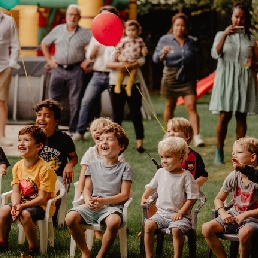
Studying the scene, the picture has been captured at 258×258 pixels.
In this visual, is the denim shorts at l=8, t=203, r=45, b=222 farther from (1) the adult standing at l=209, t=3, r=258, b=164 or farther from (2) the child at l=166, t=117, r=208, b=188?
(1) the adult standing at l=209, t=3, r=258, b=164

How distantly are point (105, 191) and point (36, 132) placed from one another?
0.64m

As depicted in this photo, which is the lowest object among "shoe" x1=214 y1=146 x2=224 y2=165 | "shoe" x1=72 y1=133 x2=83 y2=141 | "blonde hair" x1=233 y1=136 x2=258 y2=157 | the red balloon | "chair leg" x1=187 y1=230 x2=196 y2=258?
"shoe" x1=72 y1=133 x2=83 y2=141

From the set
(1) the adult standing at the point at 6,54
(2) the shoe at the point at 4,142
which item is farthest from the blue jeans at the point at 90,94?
(1) the adult standing at the point at 6,54

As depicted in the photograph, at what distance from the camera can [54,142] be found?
5.63 metres

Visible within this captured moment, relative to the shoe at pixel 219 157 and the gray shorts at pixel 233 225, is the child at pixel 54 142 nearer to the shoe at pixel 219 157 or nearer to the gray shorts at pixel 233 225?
the gray shorts at pixel 233 225

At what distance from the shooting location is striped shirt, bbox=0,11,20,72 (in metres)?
8.76

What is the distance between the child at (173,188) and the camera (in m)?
4.66

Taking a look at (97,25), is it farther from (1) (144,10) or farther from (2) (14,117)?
(1) (144,10)

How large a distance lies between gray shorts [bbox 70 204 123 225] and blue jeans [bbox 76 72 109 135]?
4906 mm

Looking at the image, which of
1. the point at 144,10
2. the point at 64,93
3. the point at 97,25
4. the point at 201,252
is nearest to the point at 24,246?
the point at 201,252

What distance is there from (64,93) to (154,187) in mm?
6403

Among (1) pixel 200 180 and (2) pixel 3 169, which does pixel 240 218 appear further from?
(2) pixel 3 169

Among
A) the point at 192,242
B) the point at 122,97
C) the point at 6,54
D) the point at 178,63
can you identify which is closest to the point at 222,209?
the point at 192,242

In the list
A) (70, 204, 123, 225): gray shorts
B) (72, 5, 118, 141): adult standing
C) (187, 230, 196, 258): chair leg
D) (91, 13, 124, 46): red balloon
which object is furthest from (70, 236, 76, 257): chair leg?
(72, 5, 118, 141): adult standing
